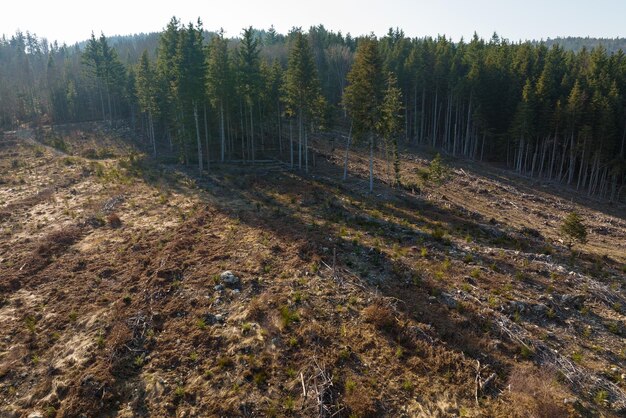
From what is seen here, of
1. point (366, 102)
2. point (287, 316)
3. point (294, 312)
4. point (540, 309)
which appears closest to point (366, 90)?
point (366, 102)

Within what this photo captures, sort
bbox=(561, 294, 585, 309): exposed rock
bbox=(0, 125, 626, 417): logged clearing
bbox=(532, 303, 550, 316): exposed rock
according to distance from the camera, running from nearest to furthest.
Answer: bbox=(0, 125, 626, 417): logged clearing < bbox=(532, 303, 550, 316): exposed rock < bbox=(561, 294, 585, 309): exposed rock

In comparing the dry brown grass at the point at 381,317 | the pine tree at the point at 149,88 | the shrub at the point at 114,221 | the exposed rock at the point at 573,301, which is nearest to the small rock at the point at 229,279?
the dry brown grass at the point at 381,317

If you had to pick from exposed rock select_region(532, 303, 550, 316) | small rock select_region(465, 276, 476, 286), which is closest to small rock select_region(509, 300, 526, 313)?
exposed rock select_region(532, 303, 550, 316)

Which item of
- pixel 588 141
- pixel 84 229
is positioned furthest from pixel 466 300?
pixel 588 141

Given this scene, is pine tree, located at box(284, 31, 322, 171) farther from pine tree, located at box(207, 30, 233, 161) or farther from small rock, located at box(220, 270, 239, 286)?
small rock, located at box(220, 270, 239, 286)

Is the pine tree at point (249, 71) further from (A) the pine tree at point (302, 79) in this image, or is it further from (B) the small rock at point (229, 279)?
(B) the small rock at point (229, 279)

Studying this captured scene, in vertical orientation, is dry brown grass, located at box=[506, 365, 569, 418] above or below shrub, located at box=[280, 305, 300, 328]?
below

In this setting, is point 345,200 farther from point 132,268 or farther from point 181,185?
point 132,268
